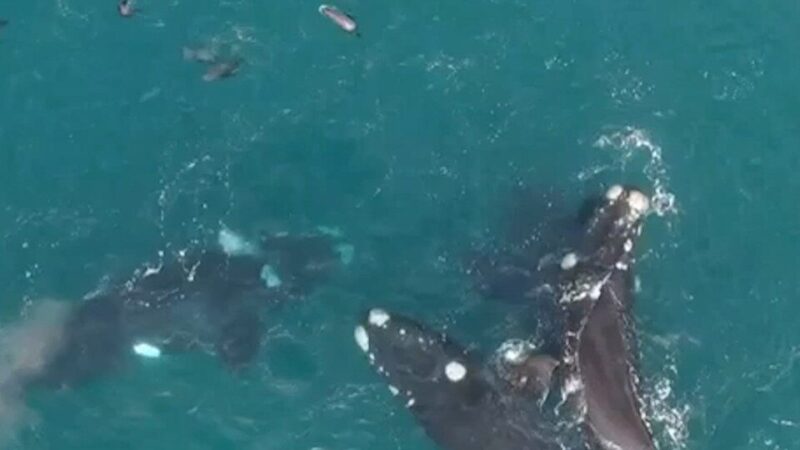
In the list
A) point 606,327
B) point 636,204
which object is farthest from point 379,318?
point 636,204

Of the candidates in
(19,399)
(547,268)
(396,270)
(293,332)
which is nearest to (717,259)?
(547,268)

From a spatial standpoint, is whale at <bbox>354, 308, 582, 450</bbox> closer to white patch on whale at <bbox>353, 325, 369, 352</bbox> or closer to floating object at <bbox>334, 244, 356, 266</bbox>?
white patch on whale at <bbox>353, 325, 369, 352</bbox>

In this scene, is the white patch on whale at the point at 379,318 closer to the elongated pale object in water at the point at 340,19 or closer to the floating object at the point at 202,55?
the elongated pale object in water at the point at 340,19

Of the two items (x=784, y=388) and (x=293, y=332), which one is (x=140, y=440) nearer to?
(x=293, y=332)

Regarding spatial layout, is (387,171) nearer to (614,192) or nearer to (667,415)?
(614,192)

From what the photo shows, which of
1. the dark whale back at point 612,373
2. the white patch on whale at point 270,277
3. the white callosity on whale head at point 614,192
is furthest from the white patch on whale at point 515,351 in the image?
the white patch on whale at point 270,277

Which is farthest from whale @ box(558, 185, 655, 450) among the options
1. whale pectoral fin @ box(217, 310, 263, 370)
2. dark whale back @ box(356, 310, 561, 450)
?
whale pectoral fin @ box(217, 310, 263, 370)

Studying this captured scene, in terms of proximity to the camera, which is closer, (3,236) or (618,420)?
(618,420)
